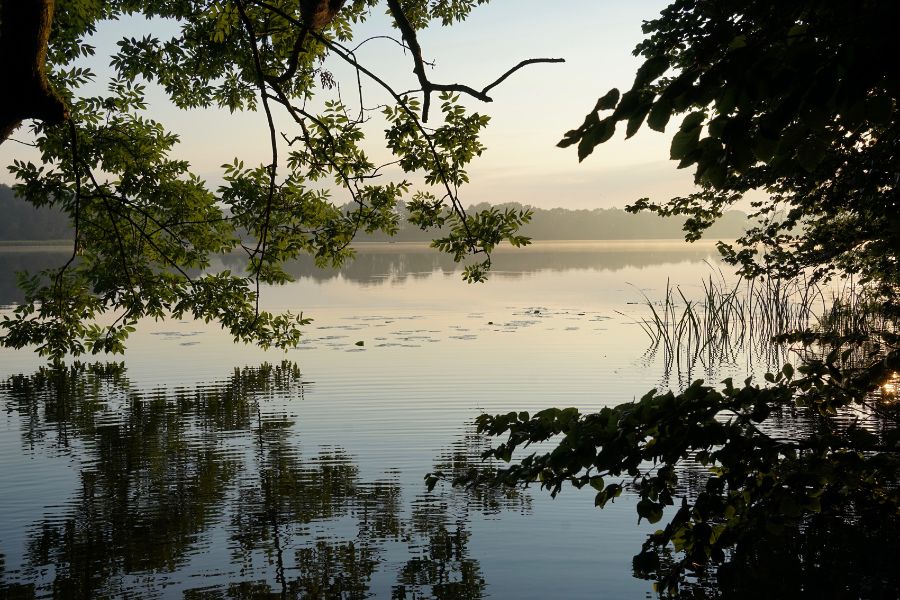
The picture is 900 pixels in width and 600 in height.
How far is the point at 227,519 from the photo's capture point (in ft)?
26.1

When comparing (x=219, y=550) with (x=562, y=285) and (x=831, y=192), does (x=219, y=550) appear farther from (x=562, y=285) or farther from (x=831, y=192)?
(x=562, y=285)

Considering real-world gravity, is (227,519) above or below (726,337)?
below

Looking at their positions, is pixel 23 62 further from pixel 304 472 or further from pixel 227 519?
pixel 304 472

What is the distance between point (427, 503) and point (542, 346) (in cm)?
1173

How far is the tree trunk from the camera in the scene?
439 cm

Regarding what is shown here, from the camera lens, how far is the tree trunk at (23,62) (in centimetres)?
439

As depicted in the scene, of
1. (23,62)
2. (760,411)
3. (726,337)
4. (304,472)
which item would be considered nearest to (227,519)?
(304,472)

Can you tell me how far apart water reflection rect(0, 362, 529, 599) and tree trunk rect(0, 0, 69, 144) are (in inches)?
142

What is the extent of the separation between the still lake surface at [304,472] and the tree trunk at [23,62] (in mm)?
3599

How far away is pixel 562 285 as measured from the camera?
4094 cm

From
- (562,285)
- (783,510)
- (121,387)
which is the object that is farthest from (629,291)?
(783,510)

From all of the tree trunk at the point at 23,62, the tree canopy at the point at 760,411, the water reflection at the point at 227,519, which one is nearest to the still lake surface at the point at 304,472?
the water reflection at the point at 227,519

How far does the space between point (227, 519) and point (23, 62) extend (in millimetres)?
4894

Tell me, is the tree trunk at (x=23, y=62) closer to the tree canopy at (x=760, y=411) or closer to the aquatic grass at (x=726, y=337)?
the tree canopy at (x=760, y=411)
